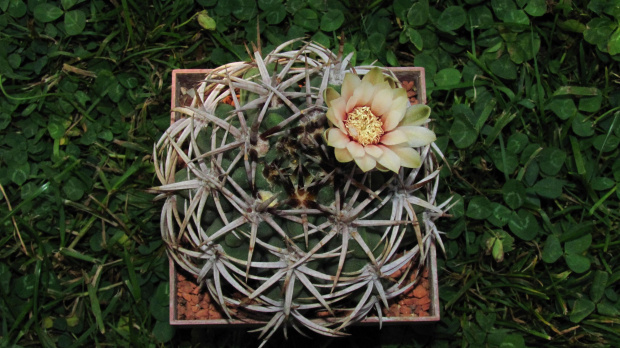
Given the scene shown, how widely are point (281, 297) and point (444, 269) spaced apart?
914 mm

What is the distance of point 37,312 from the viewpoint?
2.66 m

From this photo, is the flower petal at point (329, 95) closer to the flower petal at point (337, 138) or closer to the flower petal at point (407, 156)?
the flower petal at point (337, 138)

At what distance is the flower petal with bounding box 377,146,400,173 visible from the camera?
166cm

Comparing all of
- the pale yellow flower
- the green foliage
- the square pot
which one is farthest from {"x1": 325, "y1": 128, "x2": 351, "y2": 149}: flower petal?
the green foliage

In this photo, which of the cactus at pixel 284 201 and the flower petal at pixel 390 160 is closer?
the flower petal at pixel 390 160

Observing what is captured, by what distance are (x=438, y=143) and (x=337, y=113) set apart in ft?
3.78

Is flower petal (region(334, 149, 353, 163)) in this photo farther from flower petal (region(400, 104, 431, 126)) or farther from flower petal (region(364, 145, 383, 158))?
flower petal (region(400, 104, 431, 126))

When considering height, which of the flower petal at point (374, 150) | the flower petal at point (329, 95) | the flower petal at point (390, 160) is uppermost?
the flower petal at point (329, 95)

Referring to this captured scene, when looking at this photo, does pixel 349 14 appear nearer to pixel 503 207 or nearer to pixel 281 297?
pixel 503 207

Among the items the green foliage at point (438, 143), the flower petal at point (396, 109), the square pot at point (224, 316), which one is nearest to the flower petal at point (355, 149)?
the flower petal at point (396, 109)

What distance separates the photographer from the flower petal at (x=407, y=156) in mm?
1717

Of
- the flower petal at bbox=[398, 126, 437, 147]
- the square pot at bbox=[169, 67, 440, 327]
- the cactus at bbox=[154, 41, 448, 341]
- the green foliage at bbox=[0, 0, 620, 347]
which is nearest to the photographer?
the flower petal at bbox=[398, 126, 437, 147]

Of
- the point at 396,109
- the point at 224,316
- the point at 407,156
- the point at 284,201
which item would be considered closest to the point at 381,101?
the point at 396,109

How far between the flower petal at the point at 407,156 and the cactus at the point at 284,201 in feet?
0.38
